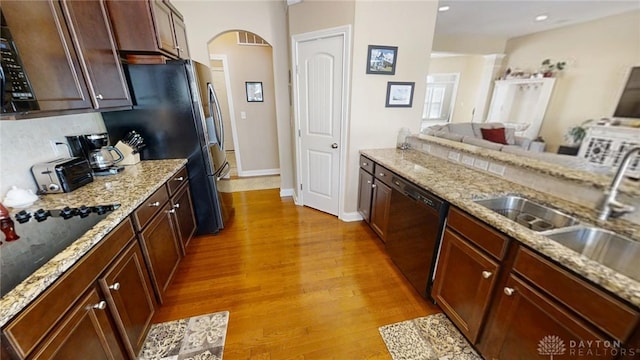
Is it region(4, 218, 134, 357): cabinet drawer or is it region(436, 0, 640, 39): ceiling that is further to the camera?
region(436, 0, 640, 39): ceiling

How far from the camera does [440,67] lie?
23.8ft

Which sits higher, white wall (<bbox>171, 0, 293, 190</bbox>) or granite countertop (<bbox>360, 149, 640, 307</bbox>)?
white wall (<bbox>171, 0, 293, 190</bbox>)

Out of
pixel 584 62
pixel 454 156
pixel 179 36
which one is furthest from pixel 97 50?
pixel 584 62

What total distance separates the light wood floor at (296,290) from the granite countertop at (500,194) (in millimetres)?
916

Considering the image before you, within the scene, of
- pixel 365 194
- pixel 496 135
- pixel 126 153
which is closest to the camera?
pixel 126 153

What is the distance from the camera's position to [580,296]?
858 mm

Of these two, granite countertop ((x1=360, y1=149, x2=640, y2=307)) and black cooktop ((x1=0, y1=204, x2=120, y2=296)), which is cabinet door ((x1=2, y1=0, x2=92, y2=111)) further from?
granite countertop ((x1=360, y1=149, x2=640, y2=307))

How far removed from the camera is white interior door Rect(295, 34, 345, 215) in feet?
8.36

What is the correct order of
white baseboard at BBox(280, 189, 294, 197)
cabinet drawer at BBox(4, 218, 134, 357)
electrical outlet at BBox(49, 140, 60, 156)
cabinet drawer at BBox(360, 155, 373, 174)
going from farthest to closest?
white baseboard at BBox(280, 189, 294, 197) → cabinet drawer at BBox(360, 155, 373, 174) → electrical outlet at BBox(49, 140, 60, 156) → cabinet drawer at BBox(4, 218, 134, 357)

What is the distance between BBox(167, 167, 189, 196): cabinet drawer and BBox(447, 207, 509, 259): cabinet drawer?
6.88 feet

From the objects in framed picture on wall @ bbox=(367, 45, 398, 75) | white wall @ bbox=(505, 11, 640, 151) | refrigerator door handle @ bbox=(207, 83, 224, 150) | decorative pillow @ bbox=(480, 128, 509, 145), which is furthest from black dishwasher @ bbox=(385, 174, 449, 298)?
white wall @ bbox=(505, 11, 640, 151)

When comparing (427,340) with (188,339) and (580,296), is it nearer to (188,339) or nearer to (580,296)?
(580,296)

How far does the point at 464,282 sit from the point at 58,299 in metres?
1.90

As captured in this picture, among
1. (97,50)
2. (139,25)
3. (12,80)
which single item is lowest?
(12,80)
